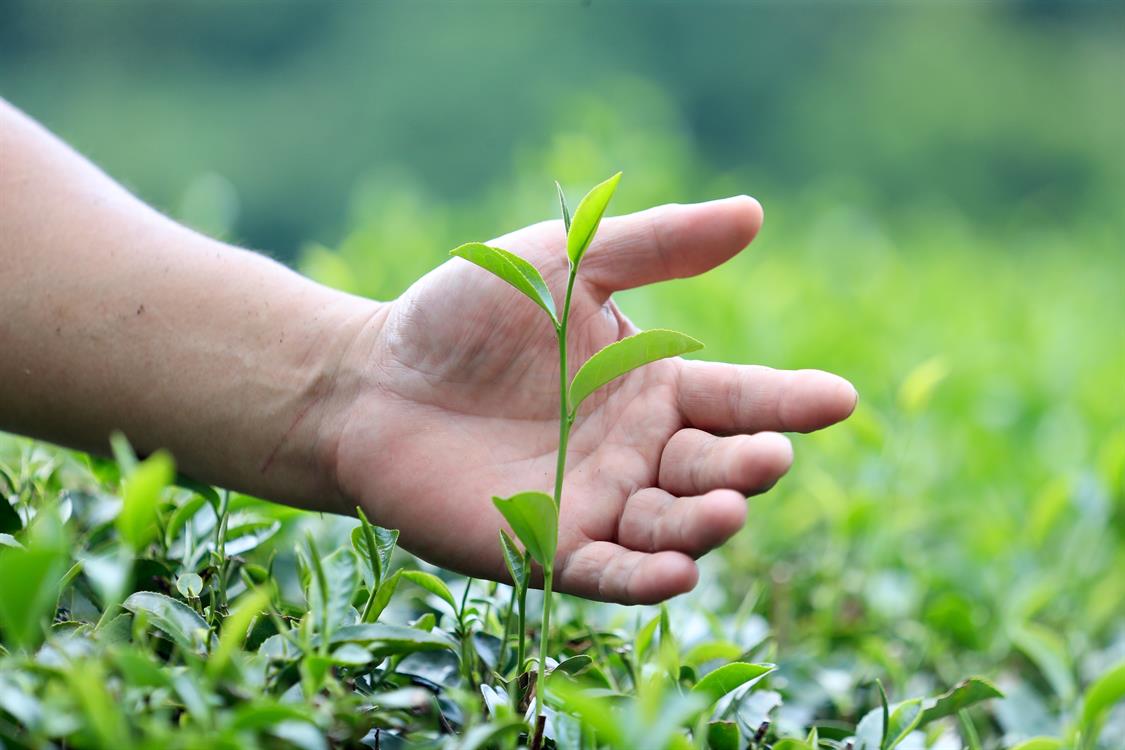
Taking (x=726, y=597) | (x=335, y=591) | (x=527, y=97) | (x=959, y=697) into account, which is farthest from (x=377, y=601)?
(x=527, y=97)

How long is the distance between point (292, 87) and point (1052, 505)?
7.13m

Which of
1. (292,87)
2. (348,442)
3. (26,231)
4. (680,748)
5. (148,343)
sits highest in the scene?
(292,87)

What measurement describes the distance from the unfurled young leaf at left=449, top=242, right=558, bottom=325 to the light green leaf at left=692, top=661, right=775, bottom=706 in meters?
0.30

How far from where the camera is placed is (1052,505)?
→ 156cm

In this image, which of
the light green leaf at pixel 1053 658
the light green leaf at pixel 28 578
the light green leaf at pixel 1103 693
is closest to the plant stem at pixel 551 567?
the light green leaf at pixel 28 578

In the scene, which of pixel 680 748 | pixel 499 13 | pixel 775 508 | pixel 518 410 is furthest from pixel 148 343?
pixel 499 13

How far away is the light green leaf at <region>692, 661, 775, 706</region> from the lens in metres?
0.86

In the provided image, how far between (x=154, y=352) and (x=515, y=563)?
1.65 feet

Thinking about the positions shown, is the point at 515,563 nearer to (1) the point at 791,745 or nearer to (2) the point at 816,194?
(1) the point at 791,745

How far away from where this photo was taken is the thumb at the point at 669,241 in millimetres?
1060

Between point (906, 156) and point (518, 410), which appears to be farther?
point (906, 156)

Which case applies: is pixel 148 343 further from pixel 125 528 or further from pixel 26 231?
pixel 125 528

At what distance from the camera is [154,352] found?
1.17 m

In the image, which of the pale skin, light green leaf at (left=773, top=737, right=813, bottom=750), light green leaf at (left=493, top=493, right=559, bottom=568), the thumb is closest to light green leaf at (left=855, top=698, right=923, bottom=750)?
light green leaf at (left=773, top=737, right=813, bottom=750)
